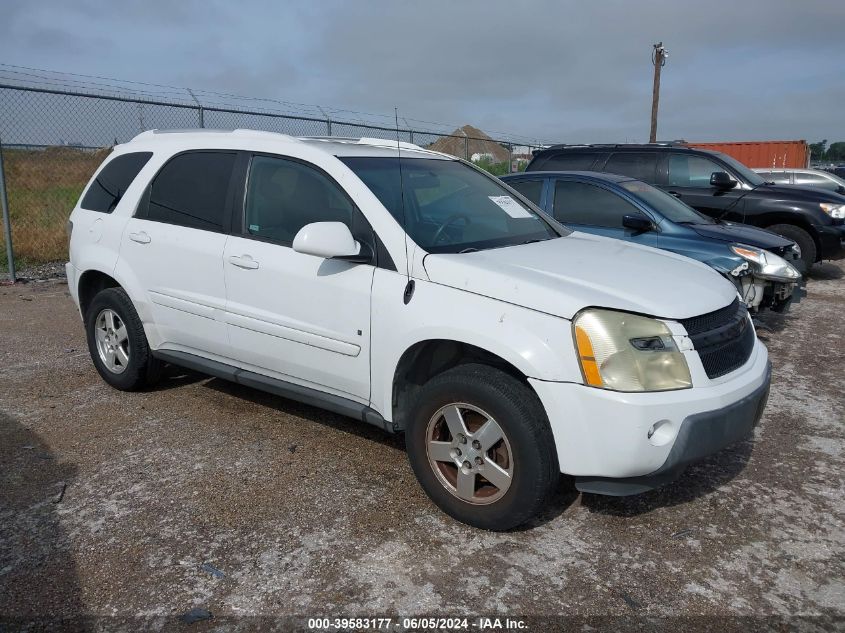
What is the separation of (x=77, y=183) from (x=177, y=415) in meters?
7.33

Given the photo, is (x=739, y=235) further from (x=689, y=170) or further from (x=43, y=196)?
(x=43, y=196)

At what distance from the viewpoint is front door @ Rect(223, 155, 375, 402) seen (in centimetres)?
351

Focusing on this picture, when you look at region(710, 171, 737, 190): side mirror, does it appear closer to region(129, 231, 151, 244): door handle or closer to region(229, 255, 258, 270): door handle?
region(229, 255, 258, 270): door handle

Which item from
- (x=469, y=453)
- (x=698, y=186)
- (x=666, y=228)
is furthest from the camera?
(x=698, y=186)

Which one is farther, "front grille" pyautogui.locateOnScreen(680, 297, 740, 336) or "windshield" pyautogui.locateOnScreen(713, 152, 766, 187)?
"windshield" pyautogui.locateOnScreen(713, 152, 766, 187)

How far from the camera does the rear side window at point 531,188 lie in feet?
23.4

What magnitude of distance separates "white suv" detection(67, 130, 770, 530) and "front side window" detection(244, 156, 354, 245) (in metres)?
0.01

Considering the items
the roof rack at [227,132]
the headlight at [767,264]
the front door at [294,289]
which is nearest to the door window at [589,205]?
the headlight at [767,264]

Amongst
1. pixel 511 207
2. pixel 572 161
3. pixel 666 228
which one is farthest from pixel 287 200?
pixel 572 161

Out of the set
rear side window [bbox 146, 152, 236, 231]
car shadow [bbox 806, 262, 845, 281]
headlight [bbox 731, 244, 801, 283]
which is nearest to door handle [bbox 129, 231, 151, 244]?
rear side window [bbox 146, 152, 236, 231]

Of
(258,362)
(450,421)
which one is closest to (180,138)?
(258,362)

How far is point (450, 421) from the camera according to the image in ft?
10.4

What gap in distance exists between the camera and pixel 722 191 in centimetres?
893

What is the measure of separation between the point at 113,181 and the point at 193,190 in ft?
3.02
